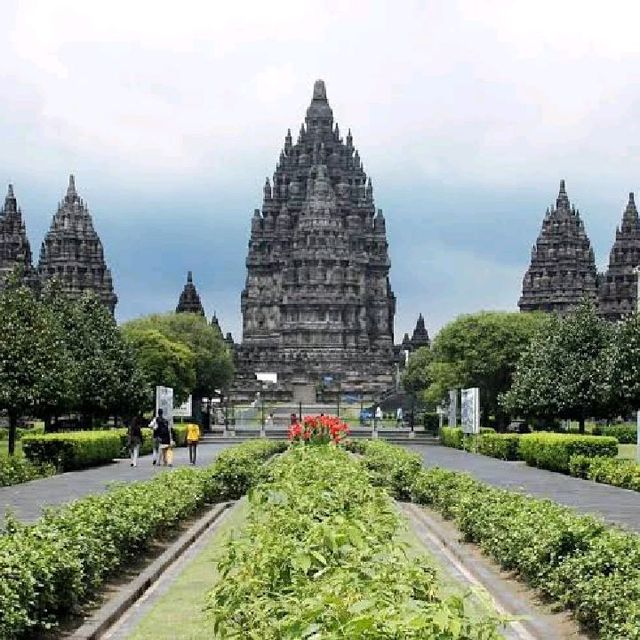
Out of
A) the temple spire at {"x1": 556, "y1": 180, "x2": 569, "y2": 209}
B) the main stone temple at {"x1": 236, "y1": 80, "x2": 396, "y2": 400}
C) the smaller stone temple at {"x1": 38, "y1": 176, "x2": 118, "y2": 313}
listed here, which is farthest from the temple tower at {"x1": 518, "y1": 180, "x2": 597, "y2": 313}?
the smaller stone temple at {"x1": 38, "y1": 176, "x2": 118, "y2": 313}

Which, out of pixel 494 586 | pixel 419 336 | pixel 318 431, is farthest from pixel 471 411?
pixel 419 336

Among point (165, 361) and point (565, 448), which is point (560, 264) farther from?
point (565, 448)

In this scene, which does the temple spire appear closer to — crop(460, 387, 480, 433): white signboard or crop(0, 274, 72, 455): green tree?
crop(460, 387, 480, 433): white signboard

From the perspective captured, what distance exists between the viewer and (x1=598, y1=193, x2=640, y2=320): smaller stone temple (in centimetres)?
13175

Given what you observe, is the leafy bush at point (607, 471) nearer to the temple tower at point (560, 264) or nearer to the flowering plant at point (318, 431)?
the flowering plant at point (318, 431)

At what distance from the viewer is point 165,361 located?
84.4m

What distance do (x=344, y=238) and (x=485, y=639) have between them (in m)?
147

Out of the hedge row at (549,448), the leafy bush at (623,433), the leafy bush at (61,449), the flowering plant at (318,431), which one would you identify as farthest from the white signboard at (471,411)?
the leafy bush at (61,449)

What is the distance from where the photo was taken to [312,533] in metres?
9.59

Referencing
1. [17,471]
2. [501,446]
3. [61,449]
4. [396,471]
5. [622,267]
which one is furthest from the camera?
[622,267]

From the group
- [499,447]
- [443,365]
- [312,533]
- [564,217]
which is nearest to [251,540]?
[312,533]

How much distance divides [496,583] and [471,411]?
4244cm

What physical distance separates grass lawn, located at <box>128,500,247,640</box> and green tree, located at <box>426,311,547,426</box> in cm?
6338

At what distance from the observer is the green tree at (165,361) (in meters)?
→ 82.7
